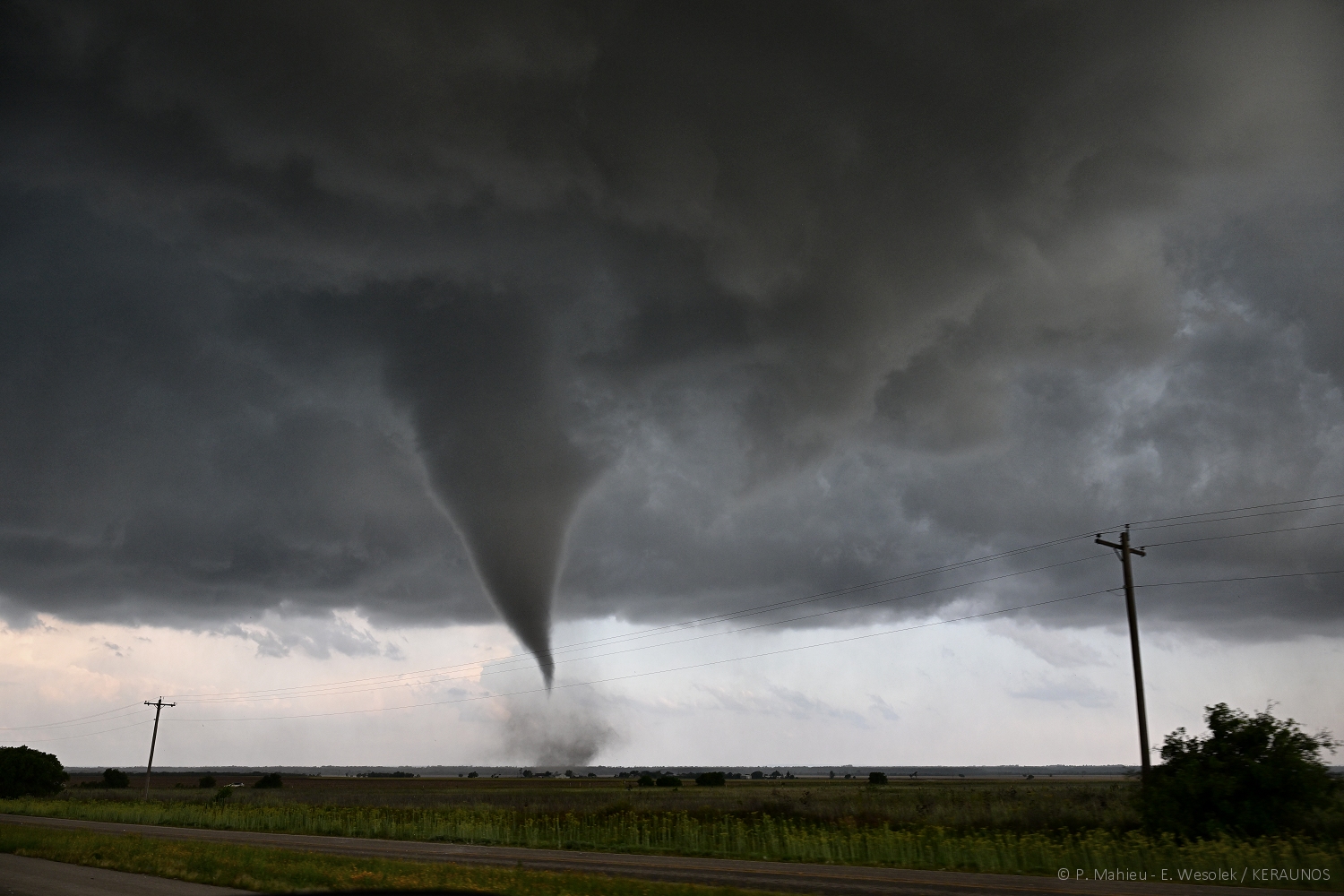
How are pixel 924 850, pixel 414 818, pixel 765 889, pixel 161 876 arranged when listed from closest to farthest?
pixel 765 889, pixel 161 876, pixel 924 850, pixel 414 818

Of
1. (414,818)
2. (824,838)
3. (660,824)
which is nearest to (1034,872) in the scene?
(824,838)

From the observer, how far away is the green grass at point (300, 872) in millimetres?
24969

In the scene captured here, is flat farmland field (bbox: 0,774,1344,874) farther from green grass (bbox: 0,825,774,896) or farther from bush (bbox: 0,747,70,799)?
bush (bbox: 0,747,70,799)

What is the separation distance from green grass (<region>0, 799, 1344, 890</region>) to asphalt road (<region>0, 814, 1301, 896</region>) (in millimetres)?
2780

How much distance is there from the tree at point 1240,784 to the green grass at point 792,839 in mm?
1301

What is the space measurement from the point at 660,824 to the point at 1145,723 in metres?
26.5

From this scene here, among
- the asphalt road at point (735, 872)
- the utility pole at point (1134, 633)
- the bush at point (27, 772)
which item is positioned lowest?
the bush at point (27, 772)

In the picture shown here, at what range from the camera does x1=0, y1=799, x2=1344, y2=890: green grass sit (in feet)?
93.8

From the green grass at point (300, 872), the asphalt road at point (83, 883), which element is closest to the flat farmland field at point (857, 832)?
the green grass at point (300, 872)

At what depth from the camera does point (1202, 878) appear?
26.4 m

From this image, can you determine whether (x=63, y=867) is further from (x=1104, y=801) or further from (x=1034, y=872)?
(x=1104, y=801)

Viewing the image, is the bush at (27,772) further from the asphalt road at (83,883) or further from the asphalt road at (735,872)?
the asphalt road at (83,883)

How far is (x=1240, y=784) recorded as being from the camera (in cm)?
3198

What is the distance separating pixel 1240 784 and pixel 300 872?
33.4m
